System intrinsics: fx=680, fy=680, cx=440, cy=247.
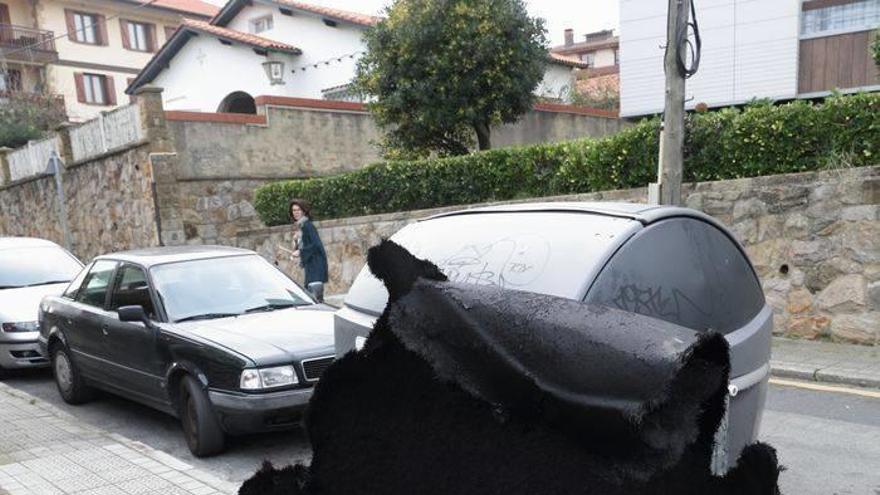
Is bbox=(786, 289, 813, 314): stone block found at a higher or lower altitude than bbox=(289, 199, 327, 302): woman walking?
lower

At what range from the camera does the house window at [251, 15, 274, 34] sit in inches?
941

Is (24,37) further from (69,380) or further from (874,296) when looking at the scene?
(874,296)

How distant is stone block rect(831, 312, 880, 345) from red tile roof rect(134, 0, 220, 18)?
133 ft

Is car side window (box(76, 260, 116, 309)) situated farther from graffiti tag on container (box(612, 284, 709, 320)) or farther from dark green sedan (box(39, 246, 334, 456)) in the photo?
graffiti tag on container (box(612, 284, 709, 320))

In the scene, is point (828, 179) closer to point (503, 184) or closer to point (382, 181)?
point (503, 184)

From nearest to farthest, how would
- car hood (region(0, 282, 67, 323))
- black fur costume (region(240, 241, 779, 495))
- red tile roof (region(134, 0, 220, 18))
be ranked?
black fur costume (region(240, 241, 779, 495))
car hood (region(0, 282, 67, 323))
red tile roof (region(134, 0, 220, 18))

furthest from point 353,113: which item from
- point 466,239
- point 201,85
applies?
point 466,239

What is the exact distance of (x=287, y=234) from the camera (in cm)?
1402

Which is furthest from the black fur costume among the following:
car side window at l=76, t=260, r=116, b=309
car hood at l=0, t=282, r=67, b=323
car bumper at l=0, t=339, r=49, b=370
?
car bumper at l=0, t=339, r=49, b=370

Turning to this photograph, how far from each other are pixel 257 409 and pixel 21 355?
4.85 m

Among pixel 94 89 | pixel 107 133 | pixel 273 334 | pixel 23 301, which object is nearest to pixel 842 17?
pixel 273 334

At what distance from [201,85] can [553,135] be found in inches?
488

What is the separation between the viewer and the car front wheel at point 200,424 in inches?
204

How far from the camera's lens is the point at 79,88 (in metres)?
39.5
